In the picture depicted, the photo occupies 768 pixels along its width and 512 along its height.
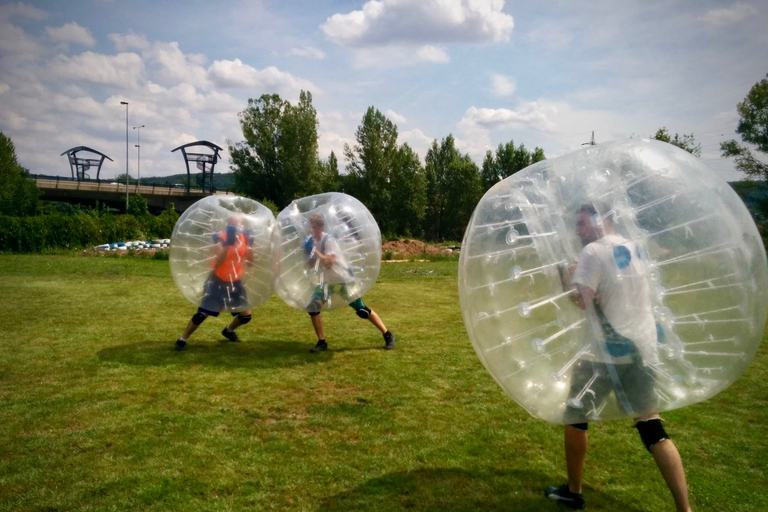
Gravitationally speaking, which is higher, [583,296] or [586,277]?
[586,277]

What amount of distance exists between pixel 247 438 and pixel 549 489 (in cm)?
250

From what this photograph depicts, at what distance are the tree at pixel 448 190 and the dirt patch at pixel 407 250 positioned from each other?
19.1 m

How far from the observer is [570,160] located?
3363mm

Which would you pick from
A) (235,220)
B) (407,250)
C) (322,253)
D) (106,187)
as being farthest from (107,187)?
(322,253)

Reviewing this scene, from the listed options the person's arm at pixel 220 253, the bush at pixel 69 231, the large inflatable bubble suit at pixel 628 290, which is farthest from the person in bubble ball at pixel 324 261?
the bush at pixel 69 231

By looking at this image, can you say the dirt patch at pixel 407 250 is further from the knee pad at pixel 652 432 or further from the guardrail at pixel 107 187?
the guardrail at pixel 107 187

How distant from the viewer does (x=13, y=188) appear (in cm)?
4541

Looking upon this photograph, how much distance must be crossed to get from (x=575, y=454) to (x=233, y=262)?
4.88 m

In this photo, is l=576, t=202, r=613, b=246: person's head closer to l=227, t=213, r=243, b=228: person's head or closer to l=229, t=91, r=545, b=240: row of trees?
l=227, t=213, r=243, b=228: person's head

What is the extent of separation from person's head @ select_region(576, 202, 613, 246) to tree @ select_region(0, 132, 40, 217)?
47.7 meters

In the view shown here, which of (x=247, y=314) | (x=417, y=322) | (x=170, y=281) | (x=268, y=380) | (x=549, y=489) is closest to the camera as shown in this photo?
(x=549, y=489)

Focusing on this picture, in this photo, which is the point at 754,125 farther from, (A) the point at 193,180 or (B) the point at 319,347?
(A) the point at 193,180

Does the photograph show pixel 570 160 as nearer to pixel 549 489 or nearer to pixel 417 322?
pixel 549 489

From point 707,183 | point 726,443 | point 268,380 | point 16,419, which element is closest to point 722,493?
point 726,443
